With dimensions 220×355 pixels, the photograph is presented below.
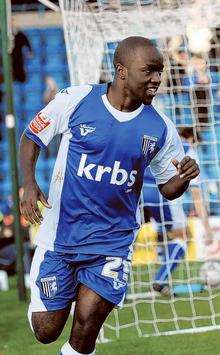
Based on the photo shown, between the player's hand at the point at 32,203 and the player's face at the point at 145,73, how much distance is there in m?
0.70

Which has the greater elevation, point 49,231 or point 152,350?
point 49,231

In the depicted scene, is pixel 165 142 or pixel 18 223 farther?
pixel 18 223

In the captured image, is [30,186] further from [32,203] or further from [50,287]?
[50,287]

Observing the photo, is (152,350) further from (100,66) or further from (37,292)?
(100,66)

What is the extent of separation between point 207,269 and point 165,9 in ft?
8.43

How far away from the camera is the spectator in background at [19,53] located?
15.4 m

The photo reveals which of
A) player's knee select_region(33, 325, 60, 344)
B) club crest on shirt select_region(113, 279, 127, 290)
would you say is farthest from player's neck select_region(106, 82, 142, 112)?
player's knee select_region(33, 325, 60, 344)

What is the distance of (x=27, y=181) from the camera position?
4.91 metres

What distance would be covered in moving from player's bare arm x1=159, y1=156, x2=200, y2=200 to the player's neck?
0.39 metres

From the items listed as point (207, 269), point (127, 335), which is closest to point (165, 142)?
point (127, 335)

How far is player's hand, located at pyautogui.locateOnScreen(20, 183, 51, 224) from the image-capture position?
4.82 m

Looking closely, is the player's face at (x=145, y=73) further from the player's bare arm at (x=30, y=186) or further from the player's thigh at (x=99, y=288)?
the player's thigh at (x=99, y=288)

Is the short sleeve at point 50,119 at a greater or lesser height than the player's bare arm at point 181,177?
greater

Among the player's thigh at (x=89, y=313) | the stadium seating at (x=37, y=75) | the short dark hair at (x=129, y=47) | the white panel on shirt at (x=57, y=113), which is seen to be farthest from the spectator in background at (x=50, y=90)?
the player's thigh at (x=89, y=313)
